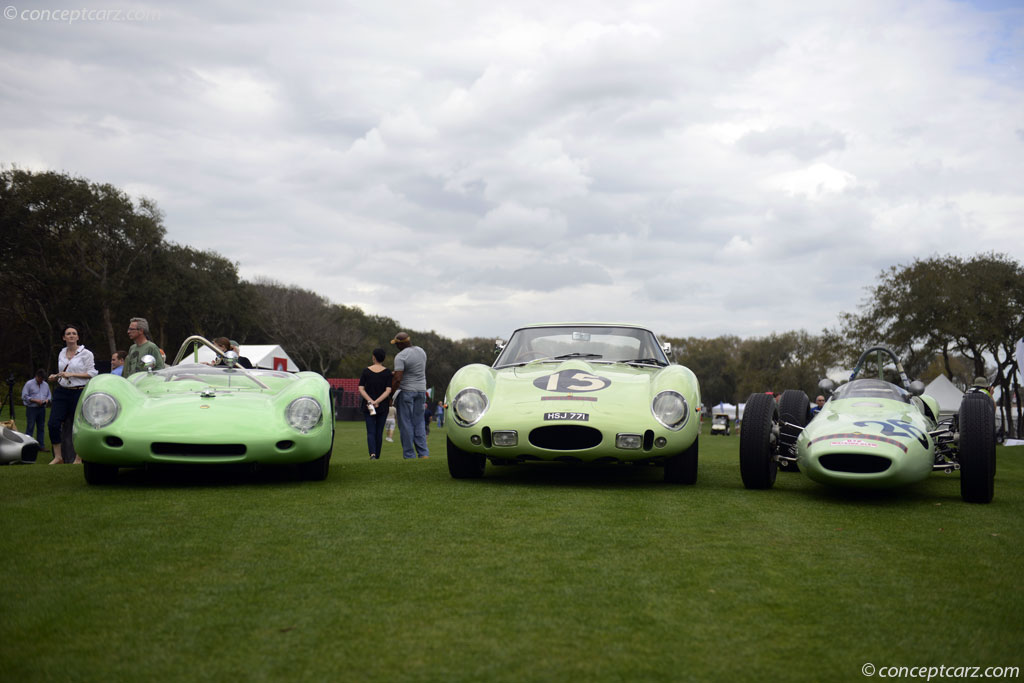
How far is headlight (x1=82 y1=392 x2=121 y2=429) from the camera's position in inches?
263

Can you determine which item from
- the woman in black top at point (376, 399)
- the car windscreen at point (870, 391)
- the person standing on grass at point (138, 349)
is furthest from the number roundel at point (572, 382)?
the woman in black top at point (376, 399)

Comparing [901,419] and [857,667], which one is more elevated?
[901,419]

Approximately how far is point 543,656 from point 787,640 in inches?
36.0

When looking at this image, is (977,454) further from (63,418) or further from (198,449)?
(63,418)

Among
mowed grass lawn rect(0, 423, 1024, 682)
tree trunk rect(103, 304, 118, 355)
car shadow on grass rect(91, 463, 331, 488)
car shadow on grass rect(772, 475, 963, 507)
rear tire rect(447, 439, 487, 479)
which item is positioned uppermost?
tree trunk rect(103, 304, 118, 355)

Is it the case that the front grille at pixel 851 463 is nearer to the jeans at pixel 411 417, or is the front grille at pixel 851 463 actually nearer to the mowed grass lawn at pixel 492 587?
the mowed grass lawn at pixel 492 587

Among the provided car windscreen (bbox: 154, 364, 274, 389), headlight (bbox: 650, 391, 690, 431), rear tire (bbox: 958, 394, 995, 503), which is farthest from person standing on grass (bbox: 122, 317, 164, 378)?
rear tire (bbox: 958, 394, 995, 503)

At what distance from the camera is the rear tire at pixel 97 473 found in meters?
6.89

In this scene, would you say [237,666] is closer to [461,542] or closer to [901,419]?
[461,542]

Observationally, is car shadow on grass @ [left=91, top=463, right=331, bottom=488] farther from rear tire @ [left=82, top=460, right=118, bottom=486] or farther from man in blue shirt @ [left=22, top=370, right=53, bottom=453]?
man in blue shirt @ [left=22, top=370, right=53, bottom=453]

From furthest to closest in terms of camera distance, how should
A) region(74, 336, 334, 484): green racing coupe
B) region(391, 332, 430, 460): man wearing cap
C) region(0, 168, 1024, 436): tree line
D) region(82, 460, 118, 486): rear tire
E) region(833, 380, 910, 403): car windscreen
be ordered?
region(0, 168, 1024, 436): tree line → region(391, 332, 430, 460): man wearing cap → region(833, 380, 910, 403): car windscreen → region(82, 460, 118, 486): rear tire → region(74, 336, 334, 484): green racing coupe

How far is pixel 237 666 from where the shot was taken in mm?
2812

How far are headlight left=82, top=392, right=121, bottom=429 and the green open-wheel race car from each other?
16.2 ft

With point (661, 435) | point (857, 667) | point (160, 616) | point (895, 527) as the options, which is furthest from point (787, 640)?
point (661, 435)
